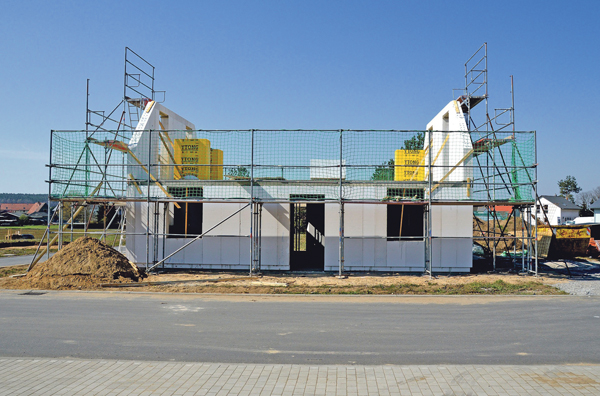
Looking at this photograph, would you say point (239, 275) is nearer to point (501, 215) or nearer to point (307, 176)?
point (307, 176)

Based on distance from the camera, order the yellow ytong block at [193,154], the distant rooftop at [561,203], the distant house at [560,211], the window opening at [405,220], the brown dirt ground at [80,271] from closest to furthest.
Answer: the brown dirt ground at [80,271] < the window opening at [405,220] < the yellow ytong block at [193,154] < the distant house at [560,211] < the distant rooftop at [561,203]

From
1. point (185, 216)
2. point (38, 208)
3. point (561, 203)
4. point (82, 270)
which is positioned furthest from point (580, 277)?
point (38, 208)

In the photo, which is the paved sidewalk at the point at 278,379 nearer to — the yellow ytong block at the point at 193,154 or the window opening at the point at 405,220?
the window opening at the point at 405,220

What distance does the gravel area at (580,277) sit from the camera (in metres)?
12.7

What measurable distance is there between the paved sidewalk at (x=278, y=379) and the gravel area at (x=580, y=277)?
798cm

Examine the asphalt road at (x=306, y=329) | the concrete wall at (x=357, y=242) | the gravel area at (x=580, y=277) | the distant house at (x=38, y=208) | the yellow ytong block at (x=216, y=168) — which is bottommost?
the asphalt road at (x=306, y=329)

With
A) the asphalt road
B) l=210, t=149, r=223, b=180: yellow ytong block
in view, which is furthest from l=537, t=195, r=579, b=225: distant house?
the asphalt road

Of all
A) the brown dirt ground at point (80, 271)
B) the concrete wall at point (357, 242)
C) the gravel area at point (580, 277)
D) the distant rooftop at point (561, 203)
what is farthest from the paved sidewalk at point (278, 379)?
the distant rooftop at point (561, 203)

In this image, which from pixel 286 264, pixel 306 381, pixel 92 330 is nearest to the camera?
pixel 306 381

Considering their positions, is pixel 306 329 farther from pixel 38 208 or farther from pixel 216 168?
pixel 38 208

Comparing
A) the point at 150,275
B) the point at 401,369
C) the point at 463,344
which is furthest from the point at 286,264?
the point at 401,369

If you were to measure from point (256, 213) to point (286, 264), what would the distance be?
86.7 inches

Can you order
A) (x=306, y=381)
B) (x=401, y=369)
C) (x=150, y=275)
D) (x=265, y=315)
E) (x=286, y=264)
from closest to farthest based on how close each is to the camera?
(x=306, y=381) → (x=401, y=369) → (x=265, y=315) → (x=150, y=275) → (x=286, y=264)

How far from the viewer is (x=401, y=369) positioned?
228 inches
